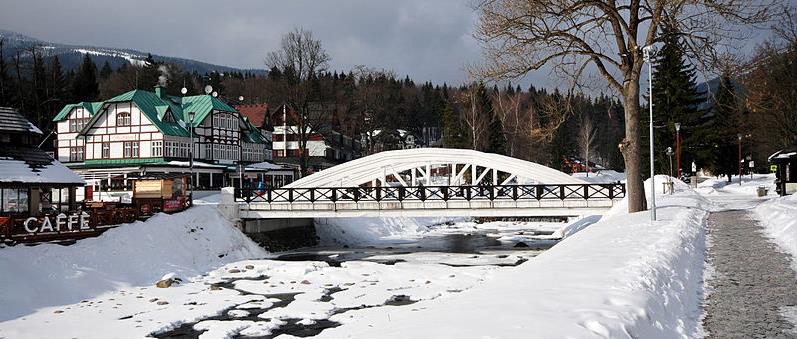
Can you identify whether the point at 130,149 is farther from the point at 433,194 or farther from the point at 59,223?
the point at 433,194

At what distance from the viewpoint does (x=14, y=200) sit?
26.6m

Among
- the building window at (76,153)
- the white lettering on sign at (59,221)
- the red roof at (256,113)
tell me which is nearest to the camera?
the white lettering on sign at (59,221)

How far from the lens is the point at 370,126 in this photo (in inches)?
2429

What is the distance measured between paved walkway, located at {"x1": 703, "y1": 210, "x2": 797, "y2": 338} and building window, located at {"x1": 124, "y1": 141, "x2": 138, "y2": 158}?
45828 millimetres

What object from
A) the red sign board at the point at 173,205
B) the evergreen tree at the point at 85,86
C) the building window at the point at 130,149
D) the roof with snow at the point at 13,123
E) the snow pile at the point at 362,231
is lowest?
the snow pile at the point at 362,231

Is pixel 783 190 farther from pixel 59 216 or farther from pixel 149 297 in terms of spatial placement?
pixel 59 216

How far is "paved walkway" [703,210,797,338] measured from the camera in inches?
311

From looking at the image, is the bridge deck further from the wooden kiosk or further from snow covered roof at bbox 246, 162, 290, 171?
snow covered roof at bbox 246, 162, 290, 171

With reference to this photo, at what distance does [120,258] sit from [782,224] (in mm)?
22692

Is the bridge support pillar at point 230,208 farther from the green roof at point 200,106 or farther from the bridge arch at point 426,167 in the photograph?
the green roof at point 200,106

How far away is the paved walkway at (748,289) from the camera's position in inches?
311

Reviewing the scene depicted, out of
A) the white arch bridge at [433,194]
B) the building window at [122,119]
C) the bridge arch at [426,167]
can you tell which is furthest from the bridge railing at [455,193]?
the building window at [122,119]

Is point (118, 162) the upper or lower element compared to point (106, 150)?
lower

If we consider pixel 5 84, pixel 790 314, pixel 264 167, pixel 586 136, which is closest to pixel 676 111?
pixel 586 136
